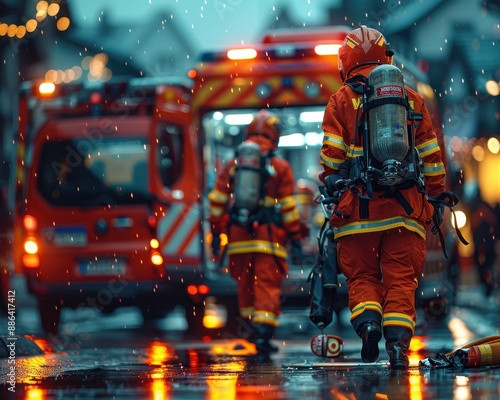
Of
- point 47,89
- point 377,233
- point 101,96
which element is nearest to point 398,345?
point 377,233

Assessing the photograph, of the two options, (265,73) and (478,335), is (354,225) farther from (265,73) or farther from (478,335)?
(265,73)

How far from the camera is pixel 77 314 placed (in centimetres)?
1697

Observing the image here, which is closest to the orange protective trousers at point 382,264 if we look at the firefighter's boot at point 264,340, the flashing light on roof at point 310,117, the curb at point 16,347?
the curb at point 16,347

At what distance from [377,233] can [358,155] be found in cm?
41

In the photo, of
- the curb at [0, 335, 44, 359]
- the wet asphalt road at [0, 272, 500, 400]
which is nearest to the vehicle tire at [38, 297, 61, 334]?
the wet asphalt road at [0, 272, 500, 400]

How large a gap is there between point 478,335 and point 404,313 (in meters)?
4.25

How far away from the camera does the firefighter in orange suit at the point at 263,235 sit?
10055 millimetres

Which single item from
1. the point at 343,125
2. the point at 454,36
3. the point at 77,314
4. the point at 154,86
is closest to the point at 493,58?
the point at 454,36

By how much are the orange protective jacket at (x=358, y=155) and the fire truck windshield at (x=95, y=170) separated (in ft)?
19.4

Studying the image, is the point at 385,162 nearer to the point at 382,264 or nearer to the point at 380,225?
the point at 380,225

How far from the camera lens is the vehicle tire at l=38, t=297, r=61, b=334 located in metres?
13.1

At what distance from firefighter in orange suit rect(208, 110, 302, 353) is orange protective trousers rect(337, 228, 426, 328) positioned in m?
2.86

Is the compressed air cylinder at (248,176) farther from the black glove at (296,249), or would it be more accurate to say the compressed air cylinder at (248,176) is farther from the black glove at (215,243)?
the black glove at (215,243)

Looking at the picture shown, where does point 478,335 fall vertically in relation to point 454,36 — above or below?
below
